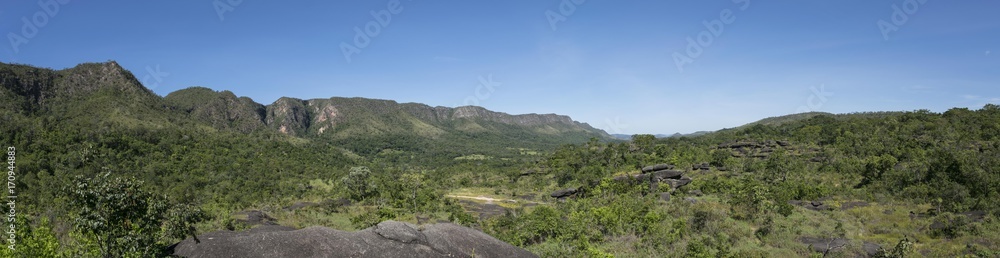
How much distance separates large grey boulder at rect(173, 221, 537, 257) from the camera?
68.5 feet

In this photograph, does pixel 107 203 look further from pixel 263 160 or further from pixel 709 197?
pixel 263 160

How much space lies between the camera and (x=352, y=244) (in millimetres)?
22469

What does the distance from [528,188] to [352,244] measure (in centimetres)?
6918

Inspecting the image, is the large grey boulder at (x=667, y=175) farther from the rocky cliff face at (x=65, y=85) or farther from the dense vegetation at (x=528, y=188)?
the rocky cliff face at (x=65, y=85)

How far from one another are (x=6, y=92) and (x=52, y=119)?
→ 96.2 feet

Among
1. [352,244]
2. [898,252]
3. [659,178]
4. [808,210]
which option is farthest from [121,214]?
[659,178]

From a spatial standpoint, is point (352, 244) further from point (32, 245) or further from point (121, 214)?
point (32, 245)

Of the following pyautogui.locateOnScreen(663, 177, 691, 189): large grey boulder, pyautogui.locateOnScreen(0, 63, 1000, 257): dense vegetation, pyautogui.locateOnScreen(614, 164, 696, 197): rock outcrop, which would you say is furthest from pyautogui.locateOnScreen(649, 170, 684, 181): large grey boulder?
pyautogui.locateOnScreen(0, 63, 1000, 257): dense vegetation

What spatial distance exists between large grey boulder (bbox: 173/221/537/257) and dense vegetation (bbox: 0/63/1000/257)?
74.0 inches

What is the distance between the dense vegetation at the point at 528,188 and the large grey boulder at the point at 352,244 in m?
1.88

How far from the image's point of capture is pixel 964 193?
1677 inches

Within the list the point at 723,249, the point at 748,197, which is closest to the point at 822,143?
the point at 748,197

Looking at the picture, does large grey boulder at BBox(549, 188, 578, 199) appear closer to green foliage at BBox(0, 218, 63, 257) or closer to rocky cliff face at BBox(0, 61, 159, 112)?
green foliage at BBox(0, 218, 63, 257)

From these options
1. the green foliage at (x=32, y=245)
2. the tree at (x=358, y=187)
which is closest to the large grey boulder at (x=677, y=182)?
the tree at (x=358, y=187)
